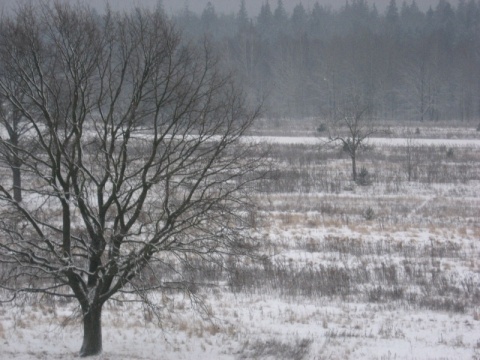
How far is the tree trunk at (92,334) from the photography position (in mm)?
8672

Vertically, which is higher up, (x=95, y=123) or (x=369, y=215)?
(x=95, y=123)

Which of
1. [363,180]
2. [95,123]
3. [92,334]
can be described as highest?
[95,123]

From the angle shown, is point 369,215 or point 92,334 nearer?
point 92,334

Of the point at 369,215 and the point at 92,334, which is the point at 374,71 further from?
the point at 92,334

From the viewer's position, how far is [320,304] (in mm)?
12250

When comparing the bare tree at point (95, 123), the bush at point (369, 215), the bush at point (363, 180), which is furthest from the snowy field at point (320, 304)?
the bush at point (363, 180)

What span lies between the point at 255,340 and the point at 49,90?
17.7ft

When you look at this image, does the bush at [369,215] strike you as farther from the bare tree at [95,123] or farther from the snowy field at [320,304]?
the bare tree at [95,123]

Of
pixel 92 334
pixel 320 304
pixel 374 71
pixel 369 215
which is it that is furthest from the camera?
pixel 374 71

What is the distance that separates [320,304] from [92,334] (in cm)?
532

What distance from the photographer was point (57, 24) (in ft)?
27.3

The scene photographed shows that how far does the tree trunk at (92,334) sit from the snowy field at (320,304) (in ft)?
0.64

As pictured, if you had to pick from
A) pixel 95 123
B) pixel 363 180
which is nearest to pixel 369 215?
pixel 363 180

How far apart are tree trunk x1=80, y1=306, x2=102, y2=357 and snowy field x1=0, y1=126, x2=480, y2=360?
19 cm
